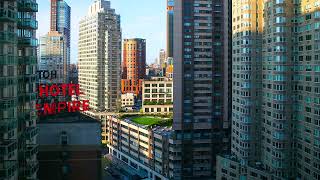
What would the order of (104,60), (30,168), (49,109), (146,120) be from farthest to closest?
(104,60) < (146,120) < (49,109) < (30,168)

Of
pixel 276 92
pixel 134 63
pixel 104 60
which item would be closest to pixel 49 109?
pixel 276 92

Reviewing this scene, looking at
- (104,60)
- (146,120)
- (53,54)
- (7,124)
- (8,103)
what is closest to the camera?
(7,124)

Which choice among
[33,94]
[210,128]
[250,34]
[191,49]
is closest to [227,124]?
[210,128]

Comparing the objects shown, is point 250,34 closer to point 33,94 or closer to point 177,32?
point 177,32

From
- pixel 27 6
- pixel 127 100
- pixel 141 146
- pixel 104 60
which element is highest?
pixel 104 60

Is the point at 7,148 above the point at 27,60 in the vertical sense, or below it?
below

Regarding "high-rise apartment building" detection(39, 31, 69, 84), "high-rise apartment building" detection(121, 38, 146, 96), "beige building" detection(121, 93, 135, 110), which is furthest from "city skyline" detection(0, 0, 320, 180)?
"high-rise apartment building" detection(121, 38, 146, 96)

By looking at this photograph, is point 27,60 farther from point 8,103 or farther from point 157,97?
point 157,97

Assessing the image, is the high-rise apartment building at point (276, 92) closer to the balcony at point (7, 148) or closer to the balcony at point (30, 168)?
the balcony at point (30, 168)
